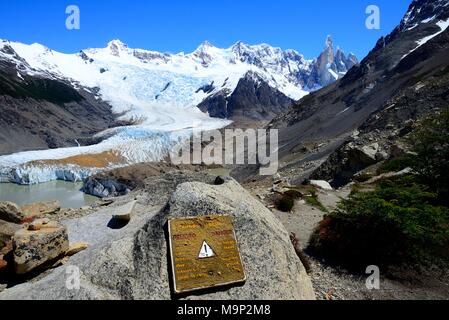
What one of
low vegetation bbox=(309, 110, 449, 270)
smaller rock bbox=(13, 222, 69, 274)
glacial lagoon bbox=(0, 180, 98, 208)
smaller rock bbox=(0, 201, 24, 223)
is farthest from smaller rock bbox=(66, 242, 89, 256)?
glacial lagoon bbox=(0, 180, 98, 208)

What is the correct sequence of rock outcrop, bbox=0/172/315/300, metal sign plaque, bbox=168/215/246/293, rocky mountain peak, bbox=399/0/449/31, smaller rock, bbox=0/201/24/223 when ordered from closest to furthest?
rock outcrop, bbox=0/172/315/300, metal sign plaque, bbox=168/215/246/293, smaller rock, bbox=0/201/24/223, rocky mountain peak, bbox=399/0/449/31

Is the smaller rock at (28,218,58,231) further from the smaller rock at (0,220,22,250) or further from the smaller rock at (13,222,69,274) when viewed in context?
the smaller rock at (0,220,22,250)

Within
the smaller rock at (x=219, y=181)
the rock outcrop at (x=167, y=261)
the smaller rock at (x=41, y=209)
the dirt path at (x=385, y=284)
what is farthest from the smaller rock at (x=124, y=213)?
the smaller rock at (x=41, y=209)

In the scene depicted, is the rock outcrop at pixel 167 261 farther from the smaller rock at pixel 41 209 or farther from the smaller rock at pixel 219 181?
the smaller rock at pixel 41 209

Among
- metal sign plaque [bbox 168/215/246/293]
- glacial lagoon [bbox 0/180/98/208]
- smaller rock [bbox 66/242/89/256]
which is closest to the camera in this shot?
metal sign plaque [bbox 168/215/246/293]

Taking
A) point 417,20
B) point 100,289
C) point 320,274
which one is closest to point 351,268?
point 320,274

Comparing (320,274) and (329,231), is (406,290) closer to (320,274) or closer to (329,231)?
(320,274)
